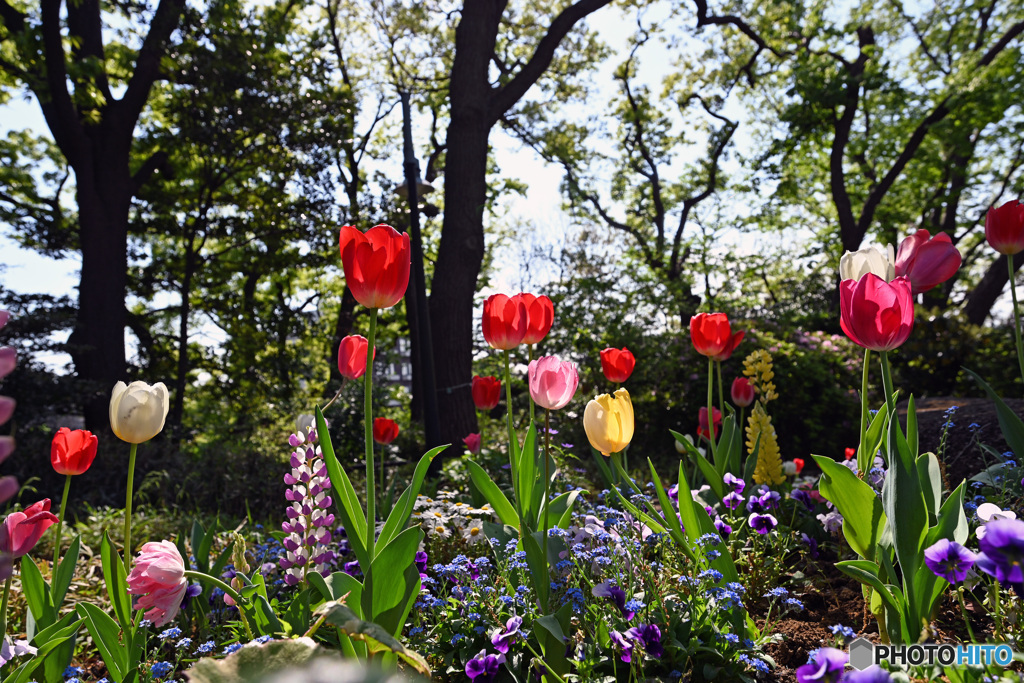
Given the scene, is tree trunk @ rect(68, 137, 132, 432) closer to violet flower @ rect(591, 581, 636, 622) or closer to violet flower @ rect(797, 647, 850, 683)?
violet flower @ rect(591, 581, 636, 622)

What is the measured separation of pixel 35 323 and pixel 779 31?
47.0 ft

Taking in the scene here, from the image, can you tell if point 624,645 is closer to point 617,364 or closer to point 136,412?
point 617,364

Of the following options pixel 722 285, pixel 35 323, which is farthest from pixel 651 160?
pixel 35 323

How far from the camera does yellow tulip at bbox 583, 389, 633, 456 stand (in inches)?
75.2

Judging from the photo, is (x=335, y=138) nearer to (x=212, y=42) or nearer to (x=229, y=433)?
(x=212, y=42)

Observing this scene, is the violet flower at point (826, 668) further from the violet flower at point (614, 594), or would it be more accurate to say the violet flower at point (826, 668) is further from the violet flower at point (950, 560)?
the violet flower at point (614, 594)

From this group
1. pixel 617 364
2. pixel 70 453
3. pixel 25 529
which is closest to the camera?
pixel 25 529

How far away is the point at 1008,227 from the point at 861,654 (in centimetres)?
154

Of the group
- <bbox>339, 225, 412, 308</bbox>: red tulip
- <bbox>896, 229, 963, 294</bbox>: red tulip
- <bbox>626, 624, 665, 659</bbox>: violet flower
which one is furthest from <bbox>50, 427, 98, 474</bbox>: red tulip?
<bbox>896, 229, 963, 294</bbox>: red tulip

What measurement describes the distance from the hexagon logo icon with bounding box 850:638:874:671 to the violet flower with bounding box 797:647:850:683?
49 centimetres

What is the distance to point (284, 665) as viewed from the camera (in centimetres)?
73

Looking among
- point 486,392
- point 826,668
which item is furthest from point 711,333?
point 826,668

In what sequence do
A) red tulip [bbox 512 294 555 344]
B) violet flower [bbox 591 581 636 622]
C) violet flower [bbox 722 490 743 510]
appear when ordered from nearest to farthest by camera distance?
violet flower [bbox 591 581 636 622] → red tulip [bbox 512 294 555 344] → violet flower [bbox 722 490 743 510]

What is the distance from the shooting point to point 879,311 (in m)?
1.58
